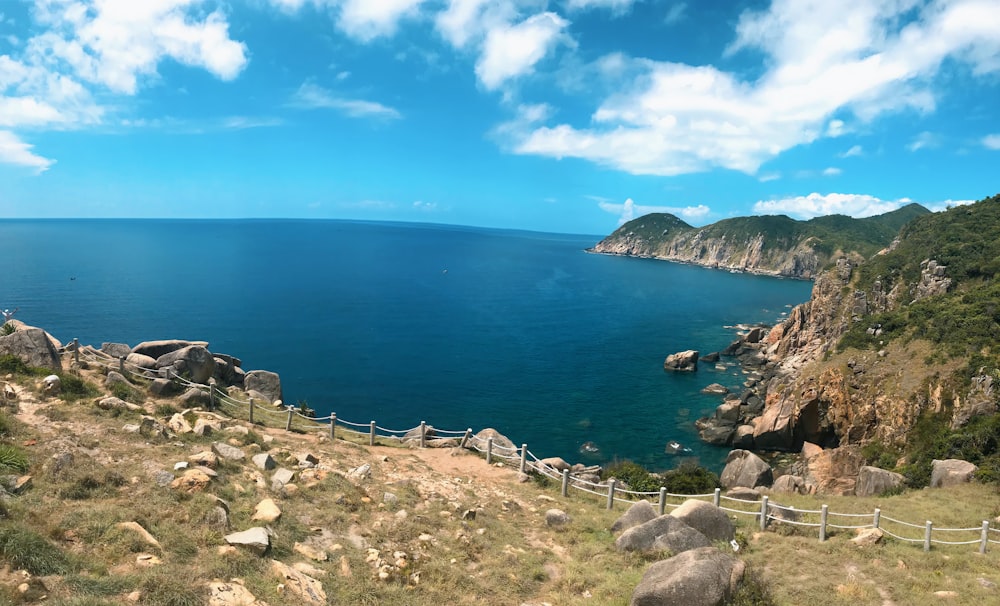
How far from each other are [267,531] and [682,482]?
20299mm

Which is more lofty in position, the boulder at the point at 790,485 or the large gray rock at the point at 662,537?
the large gray rock at the point at 662,537

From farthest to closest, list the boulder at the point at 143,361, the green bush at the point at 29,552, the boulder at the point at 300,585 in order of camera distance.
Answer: the boulder at the point at 143,361 < the boulder at the point at 300,585 < the green bush at the point at 29,552

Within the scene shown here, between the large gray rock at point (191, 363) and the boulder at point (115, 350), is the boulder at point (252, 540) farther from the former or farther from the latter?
the boulder at point (115, 350)

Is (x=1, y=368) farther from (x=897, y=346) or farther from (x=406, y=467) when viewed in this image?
(x=897, y=346)

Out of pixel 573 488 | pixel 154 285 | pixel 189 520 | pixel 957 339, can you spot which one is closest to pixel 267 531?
pixel 189 520

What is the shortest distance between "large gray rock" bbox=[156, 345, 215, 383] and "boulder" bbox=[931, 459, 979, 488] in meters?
38.0

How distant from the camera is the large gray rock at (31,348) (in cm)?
2245

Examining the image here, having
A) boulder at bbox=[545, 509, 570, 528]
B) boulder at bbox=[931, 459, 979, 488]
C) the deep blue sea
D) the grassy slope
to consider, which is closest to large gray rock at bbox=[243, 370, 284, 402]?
the deep blue sea

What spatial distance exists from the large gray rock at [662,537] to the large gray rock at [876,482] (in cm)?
1733

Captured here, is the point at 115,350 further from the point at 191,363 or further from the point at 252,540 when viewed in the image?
the point at 252,540

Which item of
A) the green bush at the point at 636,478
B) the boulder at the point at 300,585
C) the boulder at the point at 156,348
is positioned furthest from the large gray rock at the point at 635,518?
the boulder at the point at 156,348

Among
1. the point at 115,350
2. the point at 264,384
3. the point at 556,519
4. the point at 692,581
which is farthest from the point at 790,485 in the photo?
the point at 115,350

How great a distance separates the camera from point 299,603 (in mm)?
10133

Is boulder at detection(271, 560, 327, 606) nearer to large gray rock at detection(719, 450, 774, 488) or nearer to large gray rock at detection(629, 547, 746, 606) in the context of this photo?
large gray rock at detection(629, 547, 746, 606)
